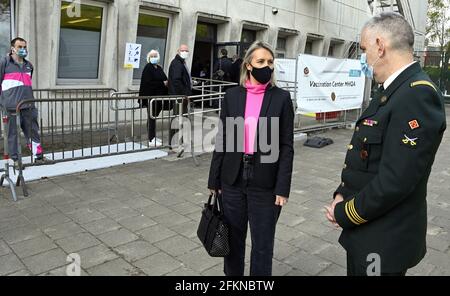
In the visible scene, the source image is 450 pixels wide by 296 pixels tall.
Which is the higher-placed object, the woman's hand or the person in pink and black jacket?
the person in pink and black jacket

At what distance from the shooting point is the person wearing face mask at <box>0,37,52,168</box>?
5.88 meters

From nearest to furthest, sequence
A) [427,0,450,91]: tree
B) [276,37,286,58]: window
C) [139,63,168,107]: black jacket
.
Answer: [139,63,168,107]: black jacket
[276,37,286,58]: window
[427,0,450,91]: tree

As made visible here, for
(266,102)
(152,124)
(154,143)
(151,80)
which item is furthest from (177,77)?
(266,102)

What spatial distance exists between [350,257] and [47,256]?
2675 mm

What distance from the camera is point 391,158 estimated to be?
1.74m

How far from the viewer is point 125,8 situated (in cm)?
972

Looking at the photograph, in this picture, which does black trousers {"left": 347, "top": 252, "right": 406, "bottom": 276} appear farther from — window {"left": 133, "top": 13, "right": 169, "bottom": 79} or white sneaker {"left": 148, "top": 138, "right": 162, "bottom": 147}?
window {"left": 133, "top": 13, "right": 169, "bottom": 79}

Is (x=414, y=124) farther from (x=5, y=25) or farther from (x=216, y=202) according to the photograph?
(x=5, y=25)

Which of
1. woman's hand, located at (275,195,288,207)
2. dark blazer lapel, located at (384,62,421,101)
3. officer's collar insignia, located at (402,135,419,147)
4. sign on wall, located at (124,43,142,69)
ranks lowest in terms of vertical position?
woman's hand, located at (275,195,288,207)

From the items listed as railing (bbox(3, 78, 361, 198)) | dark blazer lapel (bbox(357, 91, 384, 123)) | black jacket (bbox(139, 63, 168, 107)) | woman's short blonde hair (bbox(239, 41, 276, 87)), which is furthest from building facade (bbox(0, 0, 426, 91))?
dark blazer lapel (bbox(357, 91, 384, 123))

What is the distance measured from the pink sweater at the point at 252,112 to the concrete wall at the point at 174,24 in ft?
23.4

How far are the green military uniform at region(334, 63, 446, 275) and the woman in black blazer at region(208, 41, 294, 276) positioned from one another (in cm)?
71

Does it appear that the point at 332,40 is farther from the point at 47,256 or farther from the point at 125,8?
the point at 47,256

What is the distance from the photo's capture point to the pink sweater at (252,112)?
2.73 meters
